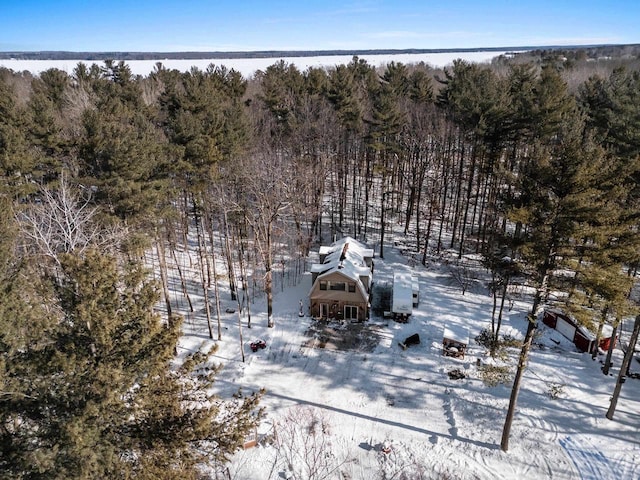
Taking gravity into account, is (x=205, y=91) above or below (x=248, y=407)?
above

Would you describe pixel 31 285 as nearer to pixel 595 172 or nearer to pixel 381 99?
pixel 595 172

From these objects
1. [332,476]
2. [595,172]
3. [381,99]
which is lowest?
[332,476]

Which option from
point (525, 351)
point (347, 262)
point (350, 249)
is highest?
point (525, 351)

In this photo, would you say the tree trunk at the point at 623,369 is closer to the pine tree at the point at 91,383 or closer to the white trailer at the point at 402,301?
the white trailer at the point at 402,301

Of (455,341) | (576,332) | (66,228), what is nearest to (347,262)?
(455,341)

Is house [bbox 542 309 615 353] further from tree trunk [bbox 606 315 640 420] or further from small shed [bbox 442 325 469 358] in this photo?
small shed [bbox 442 325 469 358]

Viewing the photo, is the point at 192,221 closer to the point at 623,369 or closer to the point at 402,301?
the point at 402,301

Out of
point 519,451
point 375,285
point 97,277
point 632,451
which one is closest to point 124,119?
point 375,285
